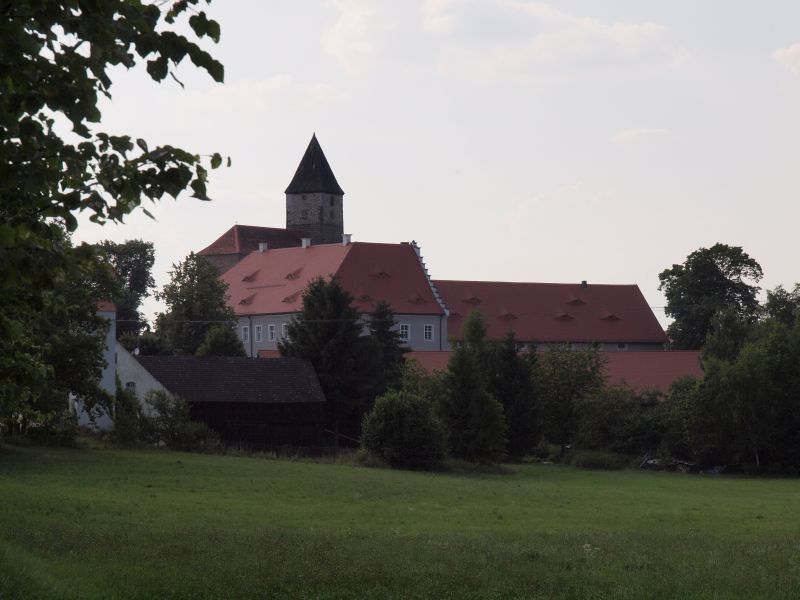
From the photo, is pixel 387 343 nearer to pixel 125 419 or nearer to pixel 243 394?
pixel 243 394

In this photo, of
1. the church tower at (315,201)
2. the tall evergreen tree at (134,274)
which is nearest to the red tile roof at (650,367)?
the tall evergreen tree at (134,274)

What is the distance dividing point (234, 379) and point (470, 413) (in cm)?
1154

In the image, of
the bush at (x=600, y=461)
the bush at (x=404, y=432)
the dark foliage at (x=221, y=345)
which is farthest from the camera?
the dark foliage at (x=221, y=345)

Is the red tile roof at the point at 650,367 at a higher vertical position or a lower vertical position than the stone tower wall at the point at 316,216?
lower

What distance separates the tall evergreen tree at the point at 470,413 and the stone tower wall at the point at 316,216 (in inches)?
3112

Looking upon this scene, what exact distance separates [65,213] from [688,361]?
66.7 m

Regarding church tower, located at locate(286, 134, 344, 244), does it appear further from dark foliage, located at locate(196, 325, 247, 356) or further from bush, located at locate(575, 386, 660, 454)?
bush, located at locate(575, 386, 660, 454)

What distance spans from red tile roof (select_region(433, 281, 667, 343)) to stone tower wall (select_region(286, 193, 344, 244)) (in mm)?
30447

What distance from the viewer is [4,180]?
685 centimetres

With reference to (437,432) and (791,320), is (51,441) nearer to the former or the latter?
(437,432)

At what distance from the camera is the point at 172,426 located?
5112 centimetres

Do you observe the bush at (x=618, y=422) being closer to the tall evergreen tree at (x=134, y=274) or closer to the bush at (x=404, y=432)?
the bush at (x=404, y=432)

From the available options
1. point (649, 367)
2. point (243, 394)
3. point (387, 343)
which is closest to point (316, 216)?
point (387, 343)

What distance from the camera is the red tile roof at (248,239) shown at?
13025cm
